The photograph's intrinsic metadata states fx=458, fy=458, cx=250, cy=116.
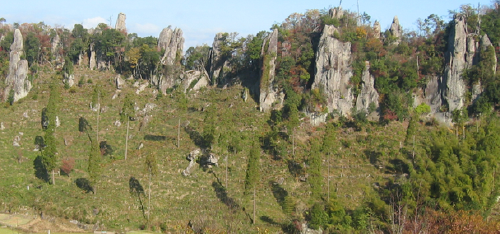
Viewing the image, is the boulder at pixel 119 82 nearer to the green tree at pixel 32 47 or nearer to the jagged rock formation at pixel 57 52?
the jagged rock formation at pixel 57 52

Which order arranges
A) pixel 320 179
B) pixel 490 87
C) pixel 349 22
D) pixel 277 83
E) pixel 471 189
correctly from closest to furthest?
pixel 471 189, pixel 320 179, pixel 490 87, pixel 277 83, pixel 349 22

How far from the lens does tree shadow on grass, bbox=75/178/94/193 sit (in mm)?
47125

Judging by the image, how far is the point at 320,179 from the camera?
4650 centimetres

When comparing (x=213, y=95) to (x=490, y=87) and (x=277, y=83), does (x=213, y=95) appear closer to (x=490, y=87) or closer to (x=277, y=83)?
(x=277, y=83)

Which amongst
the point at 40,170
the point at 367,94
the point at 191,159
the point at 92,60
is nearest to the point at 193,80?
the point at 92,60

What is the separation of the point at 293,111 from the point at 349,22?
28.6 m

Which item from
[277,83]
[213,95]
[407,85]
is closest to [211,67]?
[213,95]

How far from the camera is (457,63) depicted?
6575cm

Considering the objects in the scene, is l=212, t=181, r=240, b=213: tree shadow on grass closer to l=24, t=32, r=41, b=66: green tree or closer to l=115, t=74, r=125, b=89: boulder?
l=115, t=74, r=125, b=89: boulder

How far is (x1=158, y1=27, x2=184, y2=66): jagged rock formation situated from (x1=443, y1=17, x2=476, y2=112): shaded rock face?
1689 inches

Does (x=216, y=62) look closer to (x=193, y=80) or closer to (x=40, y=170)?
(x=193, y=80)

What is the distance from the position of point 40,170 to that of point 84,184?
20.5ft

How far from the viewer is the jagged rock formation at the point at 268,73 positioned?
6519 centimetres

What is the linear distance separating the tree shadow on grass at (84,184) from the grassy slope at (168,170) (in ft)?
1.87
